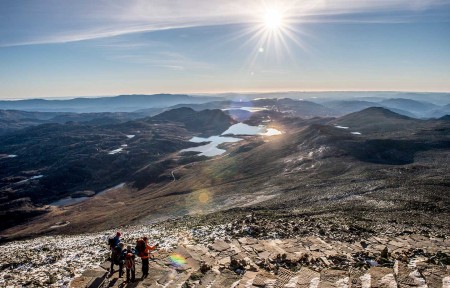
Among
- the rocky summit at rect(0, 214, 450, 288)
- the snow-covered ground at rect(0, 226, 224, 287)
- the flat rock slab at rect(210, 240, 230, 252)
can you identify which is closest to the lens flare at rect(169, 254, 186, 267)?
the rocky summit at rect(0, 214, 450, 288)

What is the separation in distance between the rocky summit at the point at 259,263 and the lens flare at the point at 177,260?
55 millimetres

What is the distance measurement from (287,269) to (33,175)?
174877 millimetres

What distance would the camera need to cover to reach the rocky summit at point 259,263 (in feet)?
40.2

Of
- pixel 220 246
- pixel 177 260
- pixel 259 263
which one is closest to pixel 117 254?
pixel 177 260

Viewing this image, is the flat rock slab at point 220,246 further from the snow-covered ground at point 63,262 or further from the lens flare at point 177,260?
the lens flare at point 177,260

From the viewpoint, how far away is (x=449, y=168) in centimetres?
5488

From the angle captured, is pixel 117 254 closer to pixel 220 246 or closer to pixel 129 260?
pixel 129 260

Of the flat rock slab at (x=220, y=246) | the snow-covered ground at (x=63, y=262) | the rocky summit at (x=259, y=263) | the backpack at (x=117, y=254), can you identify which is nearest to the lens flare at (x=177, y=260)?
the rocky summit at (x=259, y=263)

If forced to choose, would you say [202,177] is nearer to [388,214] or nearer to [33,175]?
[388,214]

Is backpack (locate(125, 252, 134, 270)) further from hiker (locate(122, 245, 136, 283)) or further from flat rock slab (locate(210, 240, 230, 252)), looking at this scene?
flat rock slab (locate(210, 240, 230, 252))

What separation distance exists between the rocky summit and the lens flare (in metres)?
0.06

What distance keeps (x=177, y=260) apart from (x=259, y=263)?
15.1 ft

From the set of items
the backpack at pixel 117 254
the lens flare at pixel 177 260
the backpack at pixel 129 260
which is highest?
the backpack at pixel 129 260

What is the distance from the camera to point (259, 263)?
51.6 feet
